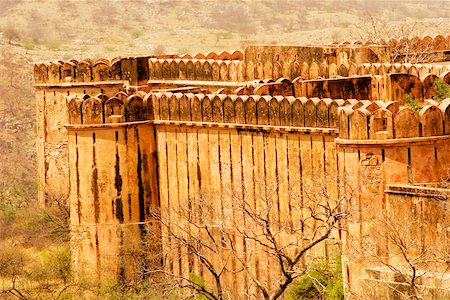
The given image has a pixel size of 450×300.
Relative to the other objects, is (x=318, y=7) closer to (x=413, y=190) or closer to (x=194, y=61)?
(x=194, y=61)

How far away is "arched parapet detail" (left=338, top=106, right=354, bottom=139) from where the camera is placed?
2867cm

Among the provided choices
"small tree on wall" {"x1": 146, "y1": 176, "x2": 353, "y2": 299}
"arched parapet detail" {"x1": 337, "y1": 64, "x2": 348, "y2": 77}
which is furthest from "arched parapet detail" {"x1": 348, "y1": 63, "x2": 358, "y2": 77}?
"small tree on wall" {"x1": 146, "y1": 176, "x2": 353, "y2": 299}

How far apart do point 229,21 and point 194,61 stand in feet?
204

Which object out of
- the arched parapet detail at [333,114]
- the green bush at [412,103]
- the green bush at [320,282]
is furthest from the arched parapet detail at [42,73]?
the arched parapet detail at [333,114]

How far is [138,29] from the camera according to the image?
95125mm

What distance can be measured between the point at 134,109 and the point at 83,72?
7.14m

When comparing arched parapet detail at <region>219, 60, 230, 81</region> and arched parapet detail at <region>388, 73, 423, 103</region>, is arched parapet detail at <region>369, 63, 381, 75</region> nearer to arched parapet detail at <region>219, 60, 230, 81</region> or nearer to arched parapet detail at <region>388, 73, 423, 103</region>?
arched parapet detail at <region>388, 73, 423, 103</region>

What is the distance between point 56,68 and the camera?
4184 centimetres

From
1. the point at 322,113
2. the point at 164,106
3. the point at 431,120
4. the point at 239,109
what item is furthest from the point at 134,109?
the point at 431,120

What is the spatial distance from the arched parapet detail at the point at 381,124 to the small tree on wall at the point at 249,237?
0.96m

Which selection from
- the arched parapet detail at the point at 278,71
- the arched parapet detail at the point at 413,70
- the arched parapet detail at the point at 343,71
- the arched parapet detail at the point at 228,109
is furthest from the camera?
the arched parapet detail at the point at 278,71

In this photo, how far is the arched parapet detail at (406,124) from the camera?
2844 cm

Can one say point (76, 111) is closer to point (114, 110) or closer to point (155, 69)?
point (114, 110)

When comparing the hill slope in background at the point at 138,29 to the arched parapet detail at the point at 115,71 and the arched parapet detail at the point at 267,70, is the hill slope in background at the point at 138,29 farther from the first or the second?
the arched parapet detail at the point at 267,70
